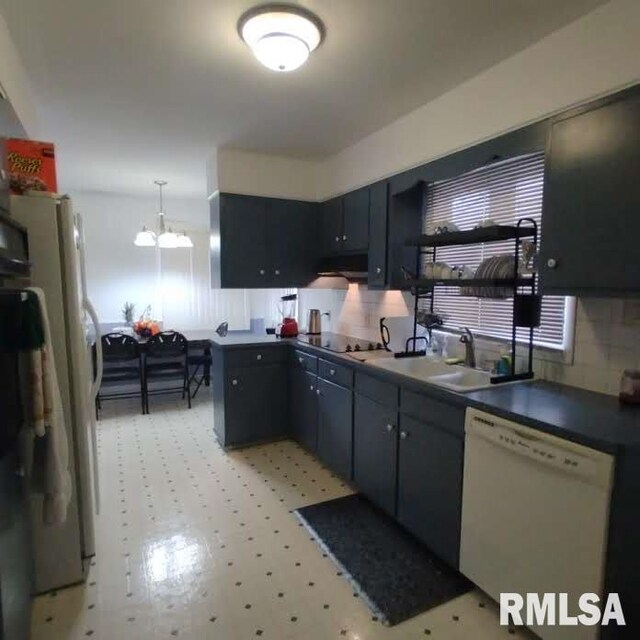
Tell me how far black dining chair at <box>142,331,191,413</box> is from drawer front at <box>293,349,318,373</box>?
5.62 feet

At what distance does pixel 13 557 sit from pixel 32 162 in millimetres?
1760

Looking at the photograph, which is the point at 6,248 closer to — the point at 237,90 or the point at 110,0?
the point at 110,0

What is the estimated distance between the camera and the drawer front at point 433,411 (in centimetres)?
185

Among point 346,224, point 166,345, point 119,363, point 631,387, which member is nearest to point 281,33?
point 346,224

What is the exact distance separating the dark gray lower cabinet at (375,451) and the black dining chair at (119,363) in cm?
283

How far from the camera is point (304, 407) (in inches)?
131

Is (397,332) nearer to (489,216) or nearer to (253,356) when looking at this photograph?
(489,216)

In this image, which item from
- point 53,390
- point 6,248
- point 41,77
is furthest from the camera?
point 41,77

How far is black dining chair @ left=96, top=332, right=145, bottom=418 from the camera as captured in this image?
429cm

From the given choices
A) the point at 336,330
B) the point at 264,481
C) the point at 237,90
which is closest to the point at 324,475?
the point at 264,481

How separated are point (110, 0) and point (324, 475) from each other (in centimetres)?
294

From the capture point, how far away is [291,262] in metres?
3.79

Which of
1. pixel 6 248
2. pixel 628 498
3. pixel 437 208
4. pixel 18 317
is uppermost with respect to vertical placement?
pixel 437 208

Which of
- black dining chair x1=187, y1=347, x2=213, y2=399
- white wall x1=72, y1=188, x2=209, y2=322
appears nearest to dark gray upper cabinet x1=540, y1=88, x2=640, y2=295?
black dining chair x1=187, y1=347, x2=213, y2=399
